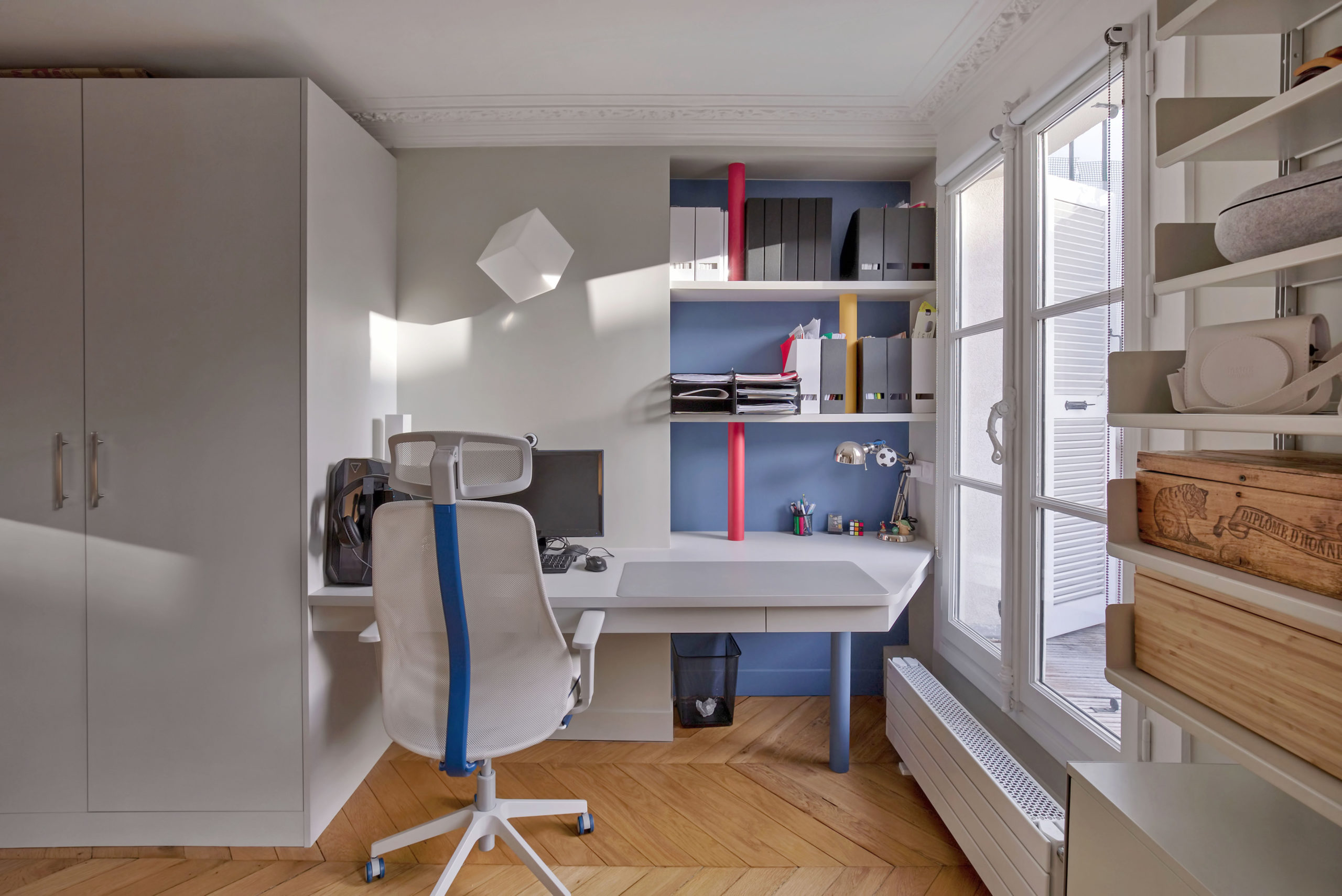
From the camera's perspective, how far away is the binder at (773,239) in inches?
104

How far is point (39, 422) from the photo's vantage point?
76.8 inches

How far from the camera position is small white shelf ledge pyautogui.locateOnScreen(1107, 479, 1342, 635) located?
2.64ft

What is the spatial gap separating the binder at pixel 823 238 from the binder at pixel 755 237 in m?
0.22

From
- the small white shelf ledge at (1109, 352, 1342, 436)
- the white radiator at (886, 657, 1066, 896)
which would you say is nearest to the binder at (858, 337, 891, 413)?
the white radiator at (886, 657, 1066, 896)

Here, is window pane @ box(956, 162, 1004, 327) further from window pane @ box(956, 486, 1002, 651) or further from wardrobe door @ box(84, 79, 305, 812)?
wardrobe door @ box(84, 79, 305, 812)

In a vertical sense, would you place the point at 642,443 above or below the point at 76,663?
above

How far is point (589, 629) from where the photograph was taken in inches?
71.7

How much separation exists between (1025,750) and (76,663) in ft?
9.47

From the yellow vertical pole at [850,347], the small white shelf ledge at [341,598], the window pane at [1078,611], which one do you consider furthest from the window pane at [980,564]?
the small white shelf ledge at [341,598]

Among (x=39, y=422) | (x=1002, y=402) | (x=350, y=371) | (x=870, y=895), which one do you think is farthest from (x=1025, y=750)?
(x=39, y=422)

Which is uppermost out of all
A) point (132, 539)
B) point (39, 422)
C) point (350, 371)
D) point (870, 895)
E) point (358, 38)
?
point (358, 38)

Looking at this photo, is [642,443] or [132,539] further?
[642,443]

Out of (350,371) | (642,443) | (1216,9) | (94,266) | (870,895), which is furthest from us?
(642,443)

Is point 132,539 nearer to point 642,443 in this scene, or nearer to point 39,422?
point 39,422
